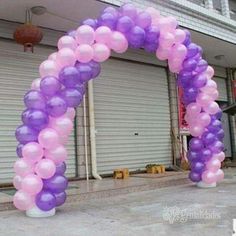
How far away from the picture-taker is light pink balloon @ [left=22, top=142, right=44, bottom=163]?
574cm

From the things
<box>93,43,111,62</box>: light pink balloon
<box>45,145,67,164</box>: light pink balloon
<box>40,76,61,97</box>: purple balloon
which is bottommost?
<box>45,145,67,164</box>: light pink balloon

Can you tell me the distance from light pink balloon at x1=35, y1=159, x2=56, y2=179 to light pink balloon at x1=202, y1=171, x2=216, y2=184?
149 inches

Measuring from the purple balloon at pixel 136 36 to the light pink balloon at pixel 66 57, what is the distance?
113 cm

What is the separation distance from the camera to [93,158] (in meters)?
9.98

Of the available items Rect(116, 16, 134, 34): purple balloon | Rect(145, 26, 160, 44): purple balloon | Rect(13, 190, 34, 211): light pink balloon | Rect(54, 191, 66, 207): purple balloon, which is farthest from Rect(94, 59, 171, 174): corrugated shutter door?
Rect(13, 190, 34, 211): light pink balloon

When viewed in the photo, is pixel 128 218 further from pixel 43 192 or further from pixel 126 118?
pixel 126 118

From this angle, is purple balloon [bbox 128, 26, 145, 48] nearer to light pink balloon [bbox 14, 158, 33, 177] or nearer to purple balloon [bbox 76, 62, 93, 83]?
purple balloon [bbox 76, 62, 93, 83]

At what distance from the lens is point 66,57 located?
6035 mm

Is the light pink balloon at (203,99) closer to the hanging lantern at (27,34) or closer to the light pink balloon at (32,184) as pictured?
the hanging lantern at (27,34)

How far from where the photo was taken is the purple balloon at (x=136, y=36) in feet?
21.9

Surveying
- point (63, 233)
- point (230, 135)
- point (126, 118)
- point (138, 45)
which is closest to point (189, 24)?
point (126, 118)

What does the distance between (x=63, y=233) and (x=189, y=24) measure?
23.1ft

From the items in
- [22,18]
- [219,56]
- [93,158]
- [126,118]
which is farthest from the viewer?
[219,56]

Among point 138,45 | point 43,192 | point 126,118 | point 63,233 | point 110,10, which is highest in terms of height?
point 110,10
